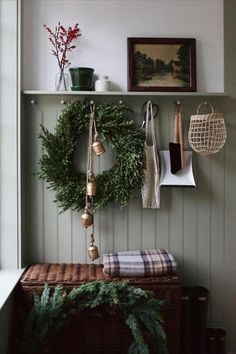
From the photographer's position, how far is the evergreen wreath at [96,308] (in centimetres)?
226

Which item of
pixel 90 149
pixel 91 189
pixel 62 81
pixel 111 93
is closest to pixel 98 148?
pixel 90 149

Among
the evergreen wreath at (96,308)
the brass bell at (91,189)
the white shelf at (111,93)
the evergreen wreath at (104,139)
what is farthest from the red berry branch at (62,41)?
the evergreen wreath at (96,308)

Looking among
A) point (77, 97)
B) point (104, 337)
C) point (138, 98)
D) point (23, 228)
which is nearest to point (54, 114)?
point (77, 97)

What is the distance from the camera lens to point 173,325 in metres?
2.46

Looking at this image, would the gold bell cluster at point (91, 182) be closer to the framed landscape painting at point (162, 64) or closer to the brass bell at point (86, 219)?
the brass bell at point (86, 219)

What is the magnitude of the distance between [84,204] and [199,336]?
1023mm

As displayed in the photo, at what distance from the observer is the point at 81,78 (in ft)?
8.54

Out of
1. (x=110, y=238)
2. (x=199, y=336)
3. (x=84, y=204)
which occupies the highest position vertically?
(x=84, y=204)

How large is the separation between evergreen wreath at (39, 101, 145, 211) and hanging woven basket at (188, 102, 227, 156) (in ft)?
0.99

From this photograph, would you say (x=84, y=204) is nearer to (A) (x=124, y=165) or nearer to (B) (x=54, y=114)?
(A) (x=124, y=165)

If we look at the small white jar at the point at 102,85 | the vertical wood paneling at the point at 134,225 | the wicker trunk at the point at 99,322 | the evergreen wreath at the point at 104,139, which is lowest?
the wicker trunk at the point at 99,322

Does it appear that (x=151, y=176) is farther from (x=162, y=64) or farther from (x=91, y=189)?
(x=162, y=64)

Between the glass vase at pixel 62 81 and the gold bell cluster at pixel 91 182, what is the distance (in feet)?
0.65

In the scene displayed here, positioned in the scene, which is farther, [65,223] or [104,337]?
[65,223]
